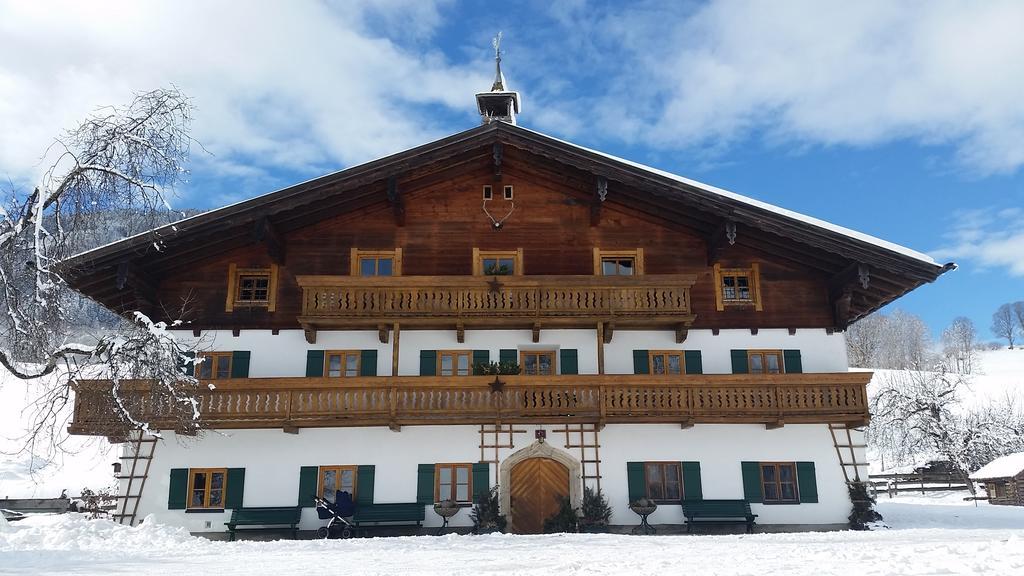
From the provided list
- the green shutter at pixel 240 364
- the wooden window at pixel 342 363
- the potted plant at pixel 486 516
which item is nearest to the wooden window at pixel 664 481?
the potted plant at pixel 486 516

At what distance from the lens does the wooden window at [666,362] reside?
19.5 metres

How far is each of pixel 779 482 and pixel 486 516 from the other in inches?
276

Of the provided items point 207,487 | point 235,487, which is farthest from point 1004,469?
point 207,487

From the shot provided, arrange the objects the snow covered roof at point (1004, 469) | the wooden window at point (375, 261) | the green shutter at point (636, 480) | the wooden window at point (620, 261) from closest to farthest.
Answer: the green shutter at point (636, 480) < the wooden window at point (375, 261) < the wooden window at point (620, 261) < the snow covered roof at point (1004, 469)

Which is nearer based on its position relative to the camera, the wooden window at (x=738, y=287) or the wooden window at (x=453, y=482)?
the wooden window at (x=453, y=482)

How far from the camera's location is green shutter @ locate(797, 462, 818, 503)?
18.6 meters

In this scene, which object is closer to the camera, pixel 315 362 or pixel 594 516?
pixel 594 516

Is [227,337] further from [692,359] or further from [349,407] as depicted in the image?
[692,359]

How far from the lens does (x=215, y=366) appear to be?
19.1 meters

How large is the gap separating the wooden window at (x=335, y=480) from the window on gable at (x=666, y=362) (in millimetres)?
7594

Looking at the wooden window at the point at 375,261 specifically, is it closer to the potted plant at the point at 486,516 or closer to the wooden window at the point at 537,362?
the wooden window at the point at 537,362

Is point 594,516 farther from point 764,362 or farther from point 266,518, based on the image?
point 266,518

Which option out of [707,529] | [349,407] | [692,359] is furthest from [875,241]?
[349,407]

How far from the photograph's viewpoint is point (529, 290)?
18.7m
